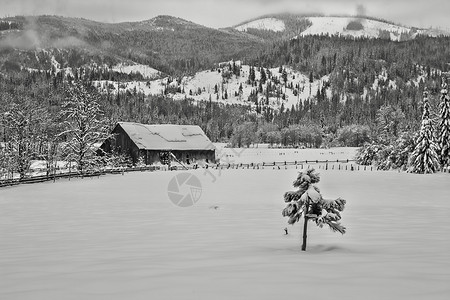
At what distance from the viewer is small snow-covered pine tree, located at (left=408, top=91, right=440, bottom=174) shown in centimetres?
4997

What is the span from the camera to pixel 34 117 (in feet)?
159

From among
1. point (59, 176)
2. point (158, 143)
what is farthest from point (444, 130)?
point (59, 176)

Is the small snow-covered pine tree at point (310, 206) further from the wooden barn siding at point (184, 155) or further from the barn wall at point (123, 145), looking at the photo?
the wooden barn siding at point (184, 155)

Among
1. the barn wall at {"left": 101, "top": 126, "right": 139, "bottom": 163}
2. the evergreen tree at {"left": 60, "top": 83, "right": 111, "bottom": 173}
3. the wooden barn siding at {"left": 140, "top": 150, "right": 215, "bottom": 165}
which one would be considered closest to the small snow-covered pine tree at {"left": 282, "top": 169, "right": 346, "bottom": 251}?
the evergreen tree at {"left": 60, "top": 83, "right": 111, "bottom": 173}

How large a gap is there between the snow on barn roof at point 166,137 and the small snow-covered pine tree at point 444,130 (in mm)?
36640

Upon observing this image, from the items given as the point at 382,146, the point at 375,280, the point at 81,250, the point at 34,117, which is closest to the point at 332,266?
the point at 375,280

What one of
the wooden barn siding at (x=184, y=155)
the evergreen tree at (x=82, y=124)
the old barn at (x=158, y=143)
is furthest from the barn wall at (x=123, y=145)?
the evergreen tree at (x=82, y=124)

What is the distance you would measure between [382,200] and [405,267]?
69.2 ft

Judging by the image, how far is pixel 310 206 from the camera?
10.9m

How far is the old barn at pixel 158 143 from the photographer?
66500mm

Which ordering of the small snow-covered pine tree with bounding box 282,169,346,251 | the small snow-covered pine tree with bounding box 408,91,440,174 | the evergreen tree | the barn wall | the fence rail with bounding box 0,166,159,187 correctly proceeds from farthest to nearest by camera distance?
the barn wall < the small snow-covered pine tree with bounding box 408,91,440,174 < the evergreen tree < the fence rail with bounding box 0,166,159,187 < the small snow-covered pine tree with bounding box 282,169,346,251

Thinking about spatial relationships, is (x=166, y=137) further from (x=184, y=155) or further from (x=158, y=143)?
(x=184, y=155)

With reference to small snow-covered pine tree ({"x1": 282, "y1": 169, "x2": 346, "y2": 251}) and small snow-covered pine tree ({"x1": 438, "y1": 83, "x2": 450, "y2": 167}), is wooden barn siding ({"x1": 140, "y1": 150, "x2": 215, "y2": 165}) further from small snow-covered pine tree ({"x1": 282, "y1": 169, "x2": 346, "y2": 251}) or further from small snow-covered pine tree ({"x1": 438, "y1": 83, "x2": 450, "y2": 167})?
small snow-covered pine tree ({"x1": 282, "y1": 169, "x2": 346, "y2": 251})

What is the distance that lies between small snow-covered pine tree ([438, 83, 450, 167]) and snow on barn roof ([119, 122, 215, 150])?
3664cm
